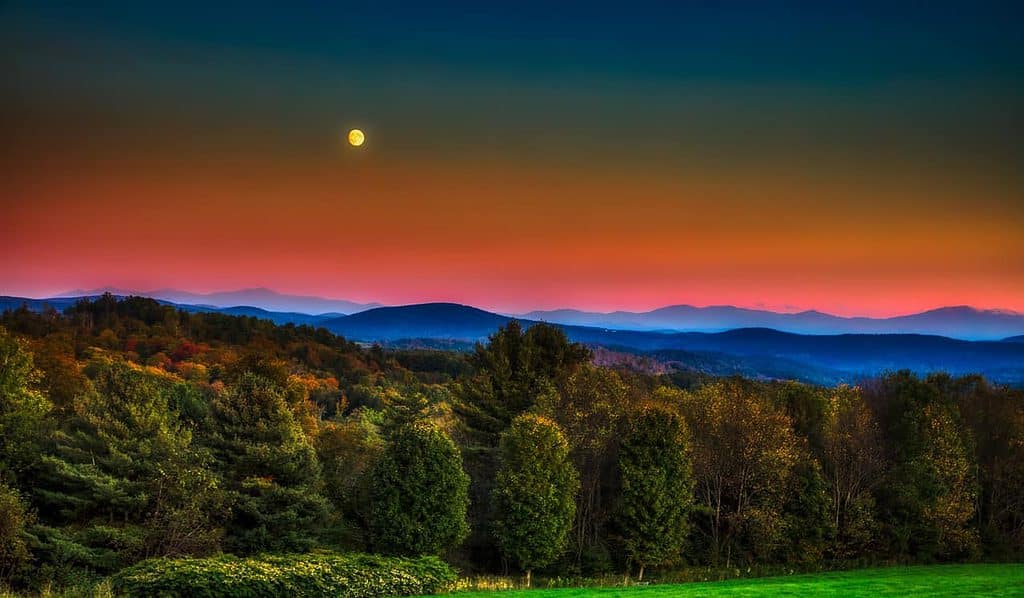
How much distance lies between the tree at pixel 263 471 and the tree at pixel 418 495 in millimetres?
4118

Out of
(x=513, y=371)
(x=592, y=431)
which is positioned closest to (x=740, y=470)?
(x=592, y=431)

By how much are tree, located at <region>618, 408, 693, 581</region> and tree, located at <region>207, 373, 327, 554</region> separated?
19.5m

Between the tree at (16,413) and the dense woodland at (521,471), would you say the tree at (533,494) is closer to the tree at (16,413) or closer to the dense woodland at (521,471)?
the dense woodland at (521,471)

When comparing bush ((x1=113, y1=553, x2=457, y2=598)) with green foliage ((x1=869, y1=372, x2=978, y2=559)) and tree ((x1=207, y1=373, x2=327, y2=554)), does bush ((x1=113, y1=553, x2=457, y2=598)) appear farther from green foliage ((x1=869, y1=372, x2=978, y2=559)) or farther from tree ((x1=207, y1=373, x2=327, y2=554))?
green foliage ((x1=869, y1=372, x2=978, y2=559))

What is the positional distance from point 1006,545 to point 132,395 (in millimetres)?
63420

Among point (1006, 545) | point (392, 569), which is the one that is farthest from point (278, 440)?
point (1006, 545)

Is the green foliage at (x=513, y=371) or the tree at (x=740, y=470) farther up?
the green foliage at (x=513, y=371)

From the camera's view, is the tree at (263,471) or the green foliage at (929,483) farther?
the green foliage at (929,483)

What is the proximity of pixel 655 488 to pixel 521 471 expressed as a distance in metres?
9.14

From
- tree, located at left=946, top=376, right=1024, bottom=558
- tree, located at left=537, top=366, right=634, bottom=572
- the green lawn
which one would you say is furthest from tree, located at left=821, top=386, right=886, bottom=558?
tree, located at left=537, top=366, right=634, bottom=572

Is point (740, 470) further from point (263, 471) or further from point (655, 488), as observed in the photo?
point (263, 471)

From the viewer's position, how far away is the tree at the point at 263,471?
35.3 meters

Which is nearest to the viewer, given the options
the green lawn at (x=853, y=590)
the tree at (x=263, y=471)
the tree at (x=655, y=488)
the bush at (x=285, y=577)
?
the green lawn at (x=853, y=590)

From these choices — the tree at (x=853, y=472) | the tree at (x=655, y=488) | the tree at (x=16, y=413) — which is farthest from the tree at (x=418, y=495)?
the tree at (x=853, y=472)
